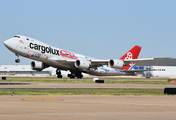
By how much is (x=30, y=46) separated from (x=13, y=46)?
3.20m

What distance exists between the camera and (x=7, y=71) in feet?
597

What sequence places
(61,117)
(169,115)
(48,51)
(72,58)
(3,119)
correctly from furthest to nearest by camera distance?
(72,58) < (48,51) < (169,115) < (61,117) < (3,119)

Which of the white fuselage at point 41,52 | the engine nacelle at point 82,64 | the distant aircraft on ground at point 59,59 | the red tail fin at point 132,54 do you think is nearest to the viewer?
the white fuselage at point 41,52

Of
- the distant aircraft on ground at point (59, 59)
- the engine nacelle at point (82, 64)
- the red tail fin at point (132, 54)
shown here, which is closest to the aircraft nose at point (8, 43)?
the distant aircraft on ground at point (59, 59)

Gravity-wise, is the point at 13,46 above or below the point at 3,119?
above

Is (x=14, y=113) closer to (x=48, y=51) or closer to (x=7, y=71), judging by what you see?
(x=48, y=51)

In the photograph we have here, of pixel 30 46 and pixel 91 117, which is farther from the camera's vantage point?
pixel 30 46

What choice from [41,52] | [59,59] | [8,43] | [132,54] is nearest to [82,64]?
[59,59]

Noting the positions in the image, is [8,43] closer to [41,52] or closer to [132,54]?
[41,52]

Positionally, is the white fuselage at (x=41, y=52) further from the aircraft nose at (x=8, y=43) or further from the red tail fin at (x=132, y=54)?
the red tail fin at (x=132, y=54)

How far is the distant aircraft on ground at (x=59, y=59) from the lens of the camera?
200 feet

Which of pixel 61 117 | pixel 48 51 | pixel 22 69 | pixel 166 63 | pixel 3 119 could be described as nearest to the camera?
pixel 3 119

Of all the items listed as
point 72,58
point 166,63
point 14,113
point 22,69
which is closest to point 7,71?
point 22,69

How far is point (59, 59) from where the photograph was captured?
6625cm
